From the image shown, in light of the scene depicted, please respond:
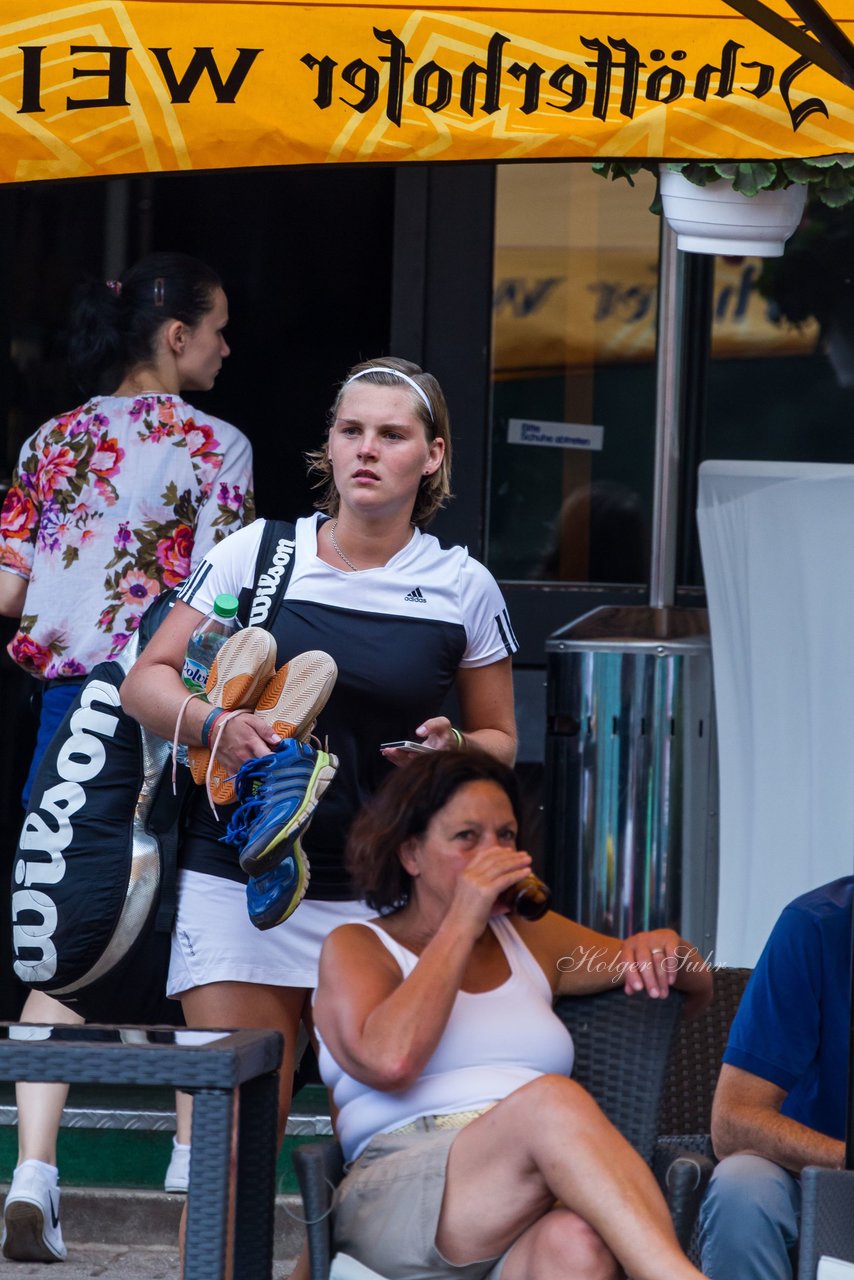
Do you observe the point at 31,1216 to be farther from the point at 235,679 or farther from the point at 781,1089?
the point at 781,1089

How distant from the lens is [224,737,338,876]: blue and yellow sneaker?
283 cm

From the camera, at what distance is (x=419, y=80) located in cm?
296

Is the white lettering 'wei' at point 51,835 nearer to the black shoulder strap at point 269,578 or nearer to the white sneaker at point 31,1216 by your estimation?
the black shoulder strap at point 269,578

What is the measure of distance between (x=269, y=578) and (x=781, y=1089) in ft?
3.87

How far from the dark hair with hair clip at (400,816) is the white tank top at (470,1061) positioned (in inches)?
2.6

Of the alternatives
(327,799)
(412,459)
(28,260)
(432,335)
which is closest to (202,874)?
(327,799)

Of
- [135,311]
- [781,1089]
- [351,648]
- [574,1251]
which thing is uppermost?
[135,311]

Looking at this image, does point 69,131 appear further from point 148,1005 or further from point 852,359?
point 852,359

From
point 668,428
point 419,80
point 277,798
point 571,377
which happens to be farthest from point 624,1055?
point 571,377

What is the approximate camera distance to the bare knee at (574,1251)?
2.51m

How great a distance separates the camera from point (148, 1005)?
10.9 ft

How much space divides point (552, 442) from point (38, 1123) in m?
2.43

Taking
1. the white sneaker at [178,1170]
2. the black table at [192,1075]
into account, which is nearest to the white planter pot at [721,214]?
the black table at [192,1075]

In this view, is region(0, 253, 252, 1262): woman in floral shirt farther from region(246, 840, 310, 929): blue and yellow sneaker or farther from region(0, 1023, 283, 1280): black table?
region(0, 1023, 283, 1280): black table
